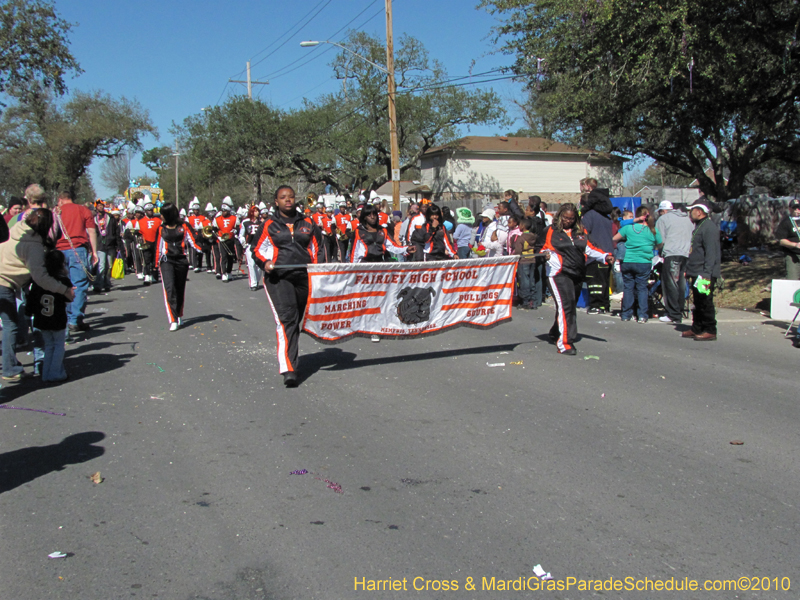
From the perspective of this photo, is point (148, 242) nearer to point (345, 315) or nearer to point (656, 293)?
point (345, 315)

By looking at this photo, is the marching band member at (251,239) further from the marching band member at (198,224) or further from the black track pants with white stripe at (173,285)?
the black track pants with white stripe at (173,285)

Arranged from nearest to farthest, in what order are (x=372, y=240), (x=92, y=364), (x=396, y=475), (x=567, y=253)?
(x=396, y=475)
(x=92, y=364)
(x=567, y=253)
(x=372, y=240)

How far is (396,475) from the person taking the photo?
4594mm

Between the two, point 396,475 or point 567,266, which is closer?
point 396,475

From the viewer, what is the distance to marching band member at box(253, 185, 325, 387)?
694cm

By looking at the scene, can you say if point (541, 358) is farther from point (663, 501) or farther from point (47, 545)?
point (47, 545)

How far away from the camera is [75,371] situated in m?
7.80

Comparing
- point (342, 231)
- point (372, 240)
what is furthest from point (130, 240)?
point (372, 240)

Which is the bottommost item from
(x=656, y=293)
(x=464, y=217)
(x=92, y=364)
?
(x=92, y=364)

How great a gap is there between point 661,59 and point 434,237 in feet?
19.9

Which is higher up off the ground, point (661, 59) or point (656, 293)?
point (661, 59)

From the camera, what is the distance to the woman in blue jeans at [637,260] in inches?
435

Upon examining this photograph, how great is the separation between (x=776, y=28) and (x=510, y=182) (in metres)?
35.0

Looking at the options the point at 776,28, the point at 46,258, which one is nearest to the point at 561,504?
the point at 46,258
